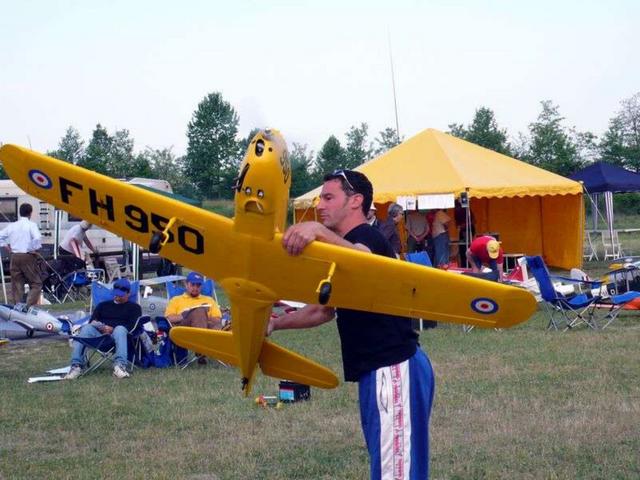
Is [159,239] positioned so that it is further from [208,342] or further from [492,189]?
[492,189]

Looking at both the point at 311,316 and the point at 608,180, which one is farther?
the point at 608,180

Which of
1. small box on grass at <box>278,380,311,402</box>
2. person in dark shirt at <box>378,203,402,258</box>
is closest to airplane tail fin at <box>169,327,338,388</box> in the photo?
small box on grass at <box>278,380,311,402</box>

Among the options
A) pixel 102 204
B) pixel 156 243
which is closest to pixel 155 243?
pixel 156 243

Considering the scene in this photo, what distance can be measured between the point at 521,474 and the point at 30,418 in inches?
161

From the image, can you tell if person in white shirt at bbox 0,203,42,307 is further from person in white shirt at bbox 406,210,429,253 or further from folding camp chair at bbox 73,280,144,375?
person in white shirt at bbox 406,210,429,253

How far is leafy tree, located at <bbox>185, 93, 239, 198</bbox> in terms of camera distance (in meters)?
44.0

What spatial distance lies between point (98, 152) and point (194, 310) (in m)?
40.2

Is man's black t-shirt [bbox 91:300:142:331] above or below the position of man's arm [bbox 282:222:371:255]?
below

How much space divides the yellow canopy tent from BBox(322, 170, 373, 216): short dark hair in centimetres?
1257

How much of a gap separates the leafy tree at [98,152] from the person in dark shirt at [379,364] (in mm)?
40983

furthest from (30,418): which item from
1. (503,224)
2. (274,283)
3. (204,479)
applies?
(503,224)

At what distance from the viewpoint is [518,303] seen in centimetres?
338

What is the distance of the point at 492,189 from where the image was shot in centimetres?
1773

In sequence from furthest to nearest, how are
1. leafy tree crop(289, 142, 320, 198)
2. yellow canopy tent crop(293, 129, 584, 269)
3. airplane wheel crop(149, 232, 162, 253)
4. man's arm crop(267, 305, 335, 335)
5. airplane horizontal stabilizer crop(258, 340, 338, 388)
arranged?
leafy tree crop(289, 142, 320, 198), yellow canopy tent crop(293, 129, 584, 269), airplane horizontal stabilizer crop(258, 340, 338, 388), man's arm crop(267, 305, 335, 335), airplane wheel crop(149, 232, 162, 253)
